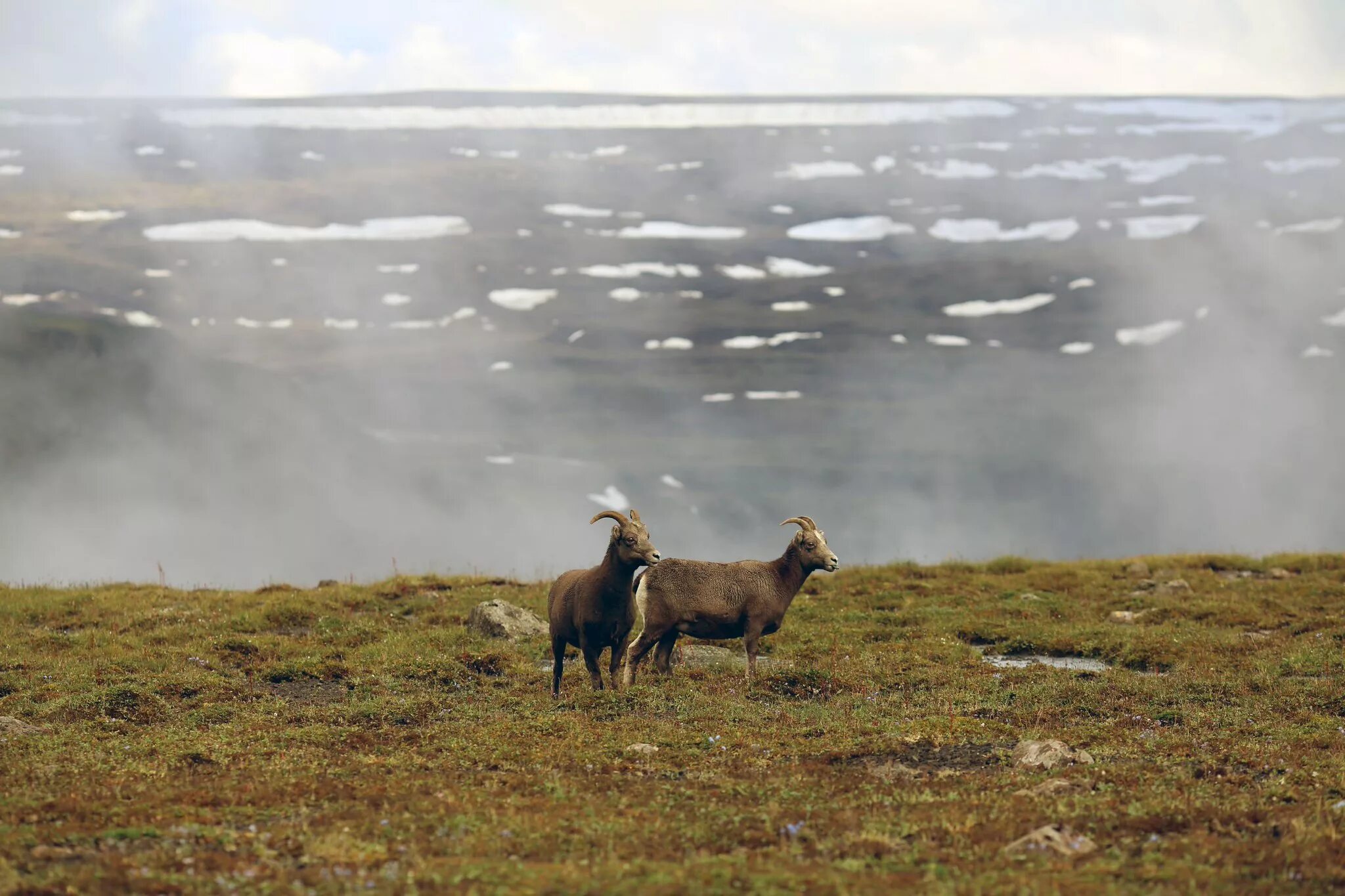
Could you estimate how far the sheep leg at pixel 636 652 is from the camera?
18.9 meters

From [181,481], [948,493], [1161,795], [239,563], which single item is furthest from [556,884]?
[181,481]

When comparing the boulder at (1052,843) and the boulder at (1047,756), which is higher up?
the boulder at (1047,756)

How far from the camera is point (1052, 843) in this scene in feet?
33.0

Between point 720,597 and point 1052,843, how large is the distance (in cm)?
977

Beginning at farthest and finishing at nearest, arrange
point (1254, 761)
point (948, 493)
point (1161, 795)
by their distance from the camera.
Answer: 1. point (948, 493)
2. point (1254, 761)
3. point (1161, 795)

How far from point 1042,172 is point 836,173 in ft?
68.6

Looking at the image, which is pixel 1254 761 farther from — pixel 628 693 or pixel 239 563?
pixel 239 563

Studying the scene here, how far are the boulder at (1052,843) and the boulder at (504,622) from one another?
14402mm

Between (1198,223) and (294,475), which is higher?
(1198,223)

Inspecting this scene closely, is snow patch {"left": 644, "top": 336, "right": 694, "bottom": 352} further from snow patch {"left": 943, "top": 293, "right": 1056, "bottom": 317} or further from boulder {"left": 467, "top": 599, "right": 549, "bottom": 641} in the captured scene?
boulder {"left": 467, "top": 599, "right": 549, "bottom": 641}

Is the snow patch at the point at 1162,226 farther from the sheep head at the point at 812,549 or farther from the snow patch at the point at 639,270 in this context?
the sheep head at the point at 812,549

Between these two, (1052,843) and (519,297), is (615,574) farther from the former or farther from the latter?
(519,297)

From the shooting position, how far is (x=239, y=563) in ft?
458

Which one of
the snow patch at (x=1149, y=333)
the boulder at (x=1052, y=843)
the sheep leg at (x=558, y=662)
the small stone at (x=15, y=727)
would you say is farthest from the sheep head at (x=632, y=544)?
the snow patch at (x=1149, y=333)
